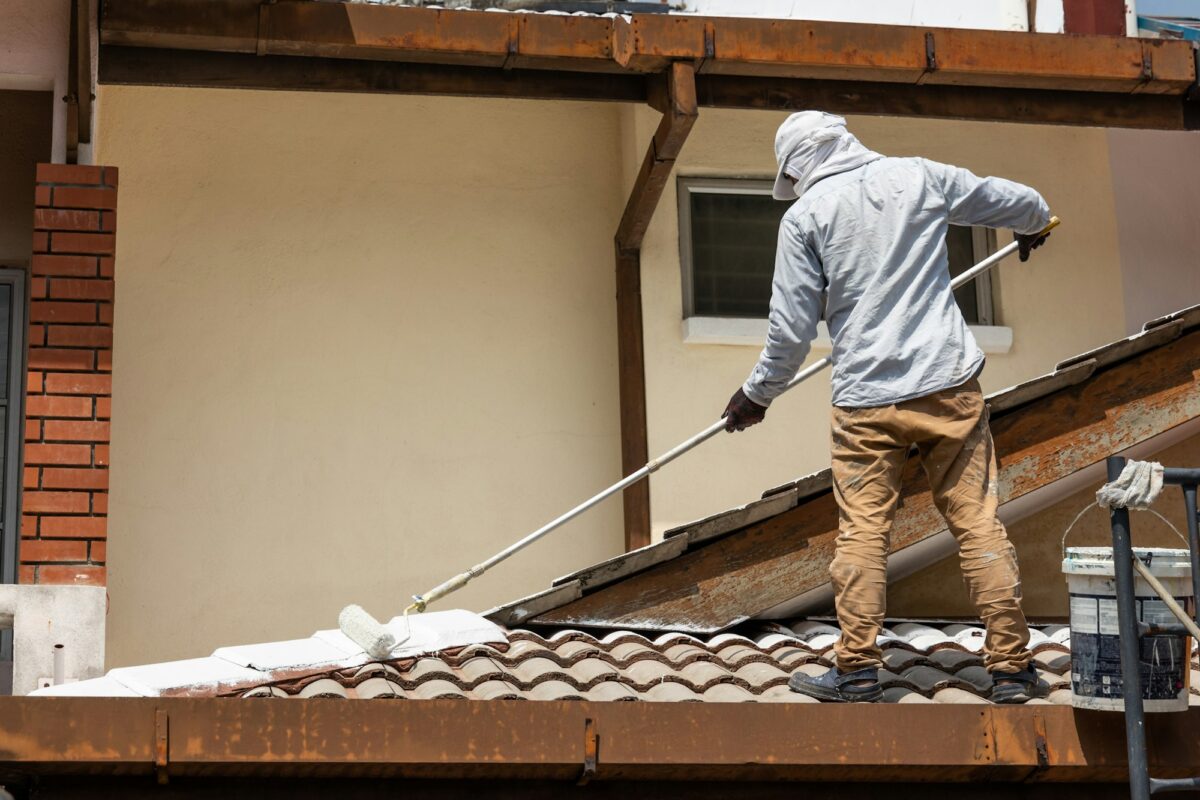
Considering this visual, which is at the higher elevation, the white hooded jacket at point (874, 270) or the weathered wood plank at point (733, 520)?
the white hooded jacket at point (874, 270)

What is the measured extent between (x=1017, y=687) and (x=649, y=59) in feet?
13.4

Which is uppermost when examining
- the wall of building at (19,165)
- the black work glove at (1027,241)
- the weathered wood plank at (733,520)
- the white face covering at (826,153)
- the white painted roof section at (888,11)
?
the white painted roof section at (888,11)

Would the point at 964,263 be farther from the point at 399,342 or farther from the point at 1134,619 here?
the point at 1134,619

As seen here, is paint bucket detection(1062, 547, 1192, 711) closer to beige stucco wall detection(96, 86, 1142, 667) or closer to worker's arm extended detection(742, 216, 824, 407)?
worker's arm extended detection(742, 216, 824, 407)

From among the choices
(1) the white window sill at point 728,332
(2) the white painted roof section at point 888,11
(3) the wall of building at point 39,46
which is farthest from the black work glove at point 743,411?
(3) the wall of building at point 39,46

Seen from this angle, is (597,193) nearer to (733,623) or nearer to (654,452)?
(654,452)

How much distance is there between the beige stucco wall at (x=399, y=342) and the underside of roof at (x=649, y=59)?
98 centimetres

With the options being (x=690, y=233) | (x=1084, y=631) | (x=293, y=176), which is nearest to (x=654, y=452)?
(x=690, y=233)

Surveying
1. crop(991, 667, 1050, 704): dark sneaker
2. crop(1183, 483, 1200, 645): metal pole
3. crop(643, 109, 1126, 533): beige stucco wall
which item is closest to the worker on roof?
crop(991, 667, 1050, 704): dark sneaker

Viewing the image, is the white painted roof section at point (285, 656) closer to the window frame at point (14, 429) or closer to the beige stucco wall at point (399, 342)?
the beige stucco wall at point (399, 342)

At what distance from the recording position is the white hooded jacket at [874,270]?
5574mm

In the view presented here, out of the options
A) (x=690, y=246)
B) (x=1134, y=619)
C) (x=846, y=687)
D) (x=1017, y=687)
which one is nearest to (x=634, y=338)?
(x=690, y=246)

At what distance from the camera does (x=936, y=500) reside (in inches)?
224

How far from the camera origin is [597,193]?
33.2 feet
